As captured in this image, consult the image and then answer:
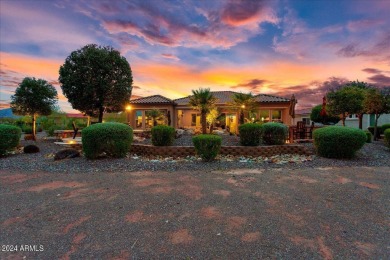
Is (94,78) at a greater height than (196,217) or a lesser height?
greater

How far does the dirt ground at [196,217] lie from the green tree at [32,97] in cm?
1270

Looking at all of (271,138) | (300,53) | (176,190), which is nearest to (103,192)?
(176,190)

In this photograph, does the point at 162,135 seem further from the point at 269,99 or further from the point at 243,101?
the point at 269,99

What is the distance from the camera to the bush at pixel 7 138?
9.59 metres

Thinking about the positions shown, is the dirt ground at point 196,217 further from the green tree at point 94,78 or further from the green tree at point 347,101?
the green tree at point 347,101

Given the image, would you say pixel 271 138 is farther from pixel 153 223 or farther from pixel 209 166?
pixel 153 223

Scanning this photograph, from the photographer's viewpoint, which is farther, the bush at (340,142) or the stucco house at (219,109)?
the stucco house at (219,109)

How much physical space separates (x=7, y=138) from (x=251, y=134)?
11.1 metres

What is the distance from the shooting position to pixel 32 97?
52.2 ft

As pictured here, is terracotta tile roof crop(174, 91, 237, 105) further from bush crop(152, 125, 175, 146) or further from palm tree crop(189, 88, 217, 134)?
bush crop(152, 125, 175, 146)

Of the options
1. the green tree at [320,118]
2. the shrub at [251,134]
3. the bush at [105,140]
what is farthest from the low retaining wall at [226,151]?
the green tree at [320,118]

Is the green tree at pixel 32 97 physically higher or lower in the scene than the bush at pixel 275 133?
higher

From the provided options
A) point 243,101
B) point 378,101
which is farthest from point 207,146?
point 378,101

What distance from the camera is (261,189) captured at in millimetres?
4922
